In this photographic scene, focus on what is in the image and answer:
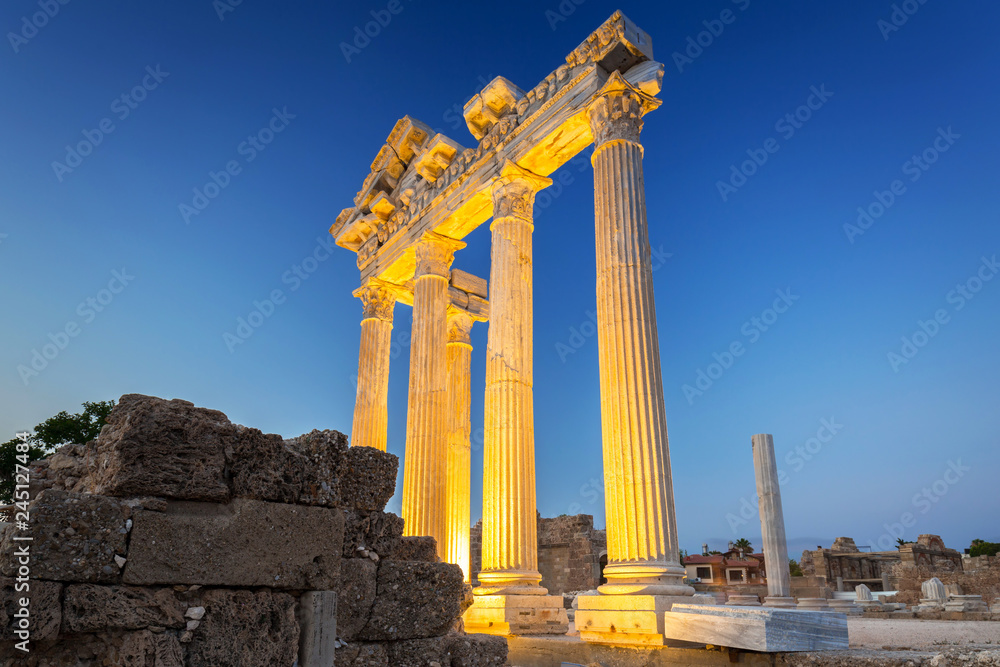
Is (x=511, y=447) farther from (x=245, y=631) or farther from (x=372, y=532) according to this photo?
(x=245, y=631)

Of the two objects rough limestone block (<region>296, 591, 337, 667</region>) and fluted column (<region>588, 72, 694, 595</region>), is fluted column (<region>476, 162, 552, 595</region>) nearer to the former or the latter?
fluted column (<region>588, 72, 694, 595</region>)

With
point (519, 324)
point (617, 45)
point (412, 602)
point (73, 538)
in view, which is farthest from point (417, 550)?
point (617, 45)

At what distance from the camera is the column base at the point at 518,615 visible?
11.7 m

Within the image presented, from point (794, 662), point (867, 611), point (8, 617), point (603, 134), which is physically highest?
point (603, 134)

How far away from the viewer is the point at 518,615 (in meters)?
11.8

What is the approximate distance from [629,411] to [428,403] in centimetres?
724

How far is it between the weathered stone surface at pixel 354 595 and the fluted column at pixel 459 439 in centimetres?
1117

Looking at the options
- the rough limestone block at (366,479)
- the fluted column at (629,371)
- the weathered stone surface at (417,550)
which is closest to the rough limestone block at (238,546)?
the rough limestone block at (366,479)

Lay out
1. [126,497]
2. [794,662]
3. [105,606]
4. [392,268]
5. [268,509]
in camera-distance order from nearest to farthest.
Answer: [105,606], [126,497], [268,509], [794,662], [392,268]

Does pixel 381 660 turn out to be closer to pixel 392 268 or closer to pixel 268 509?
pixel 268 509

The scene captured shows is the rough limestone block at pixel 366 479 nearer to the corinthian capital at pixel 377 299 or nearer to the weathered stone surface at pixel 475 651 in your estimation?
the weathered stone surface at pixel 475 651

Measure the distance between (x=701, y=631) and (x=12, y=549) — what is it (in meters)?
7.29

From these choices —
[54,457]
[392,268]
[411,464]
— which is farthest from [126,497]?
[392,268]

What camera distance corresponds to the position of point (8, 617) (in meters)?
3.12
